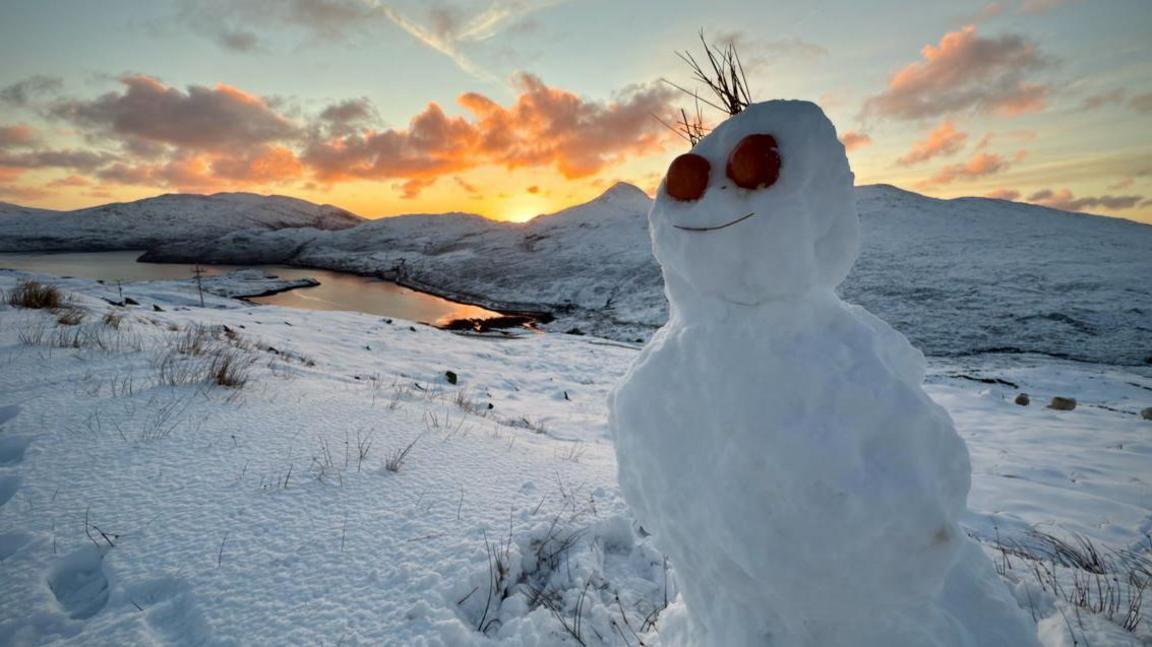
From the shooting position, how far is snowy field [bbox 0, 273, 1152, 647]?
1.93 m

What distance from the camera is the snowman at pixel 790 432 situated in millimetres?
1337

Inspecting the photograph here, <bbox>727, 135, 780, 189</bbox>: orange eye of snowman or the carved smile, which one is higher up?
<bbox>727, 135, 780, 189</bbox>: orange eye of snowman

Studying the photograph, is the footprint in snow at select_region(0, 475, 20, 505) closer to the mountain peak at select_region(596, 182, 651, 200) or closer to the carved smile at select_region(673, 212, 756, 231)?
the carved smile at select_region(673, 212, 756, 231)

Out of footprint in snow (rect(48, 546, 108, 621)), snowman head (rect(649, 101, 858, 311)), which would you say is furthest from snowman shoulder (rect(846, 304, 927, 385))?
footprint in snow (rect(48, 546, 108, 621))

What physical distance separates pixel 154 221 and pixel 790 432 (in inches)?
4069

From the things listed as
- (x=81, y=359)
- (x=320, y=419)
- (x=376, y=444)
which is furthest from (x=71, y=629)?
(x=81, y=359)

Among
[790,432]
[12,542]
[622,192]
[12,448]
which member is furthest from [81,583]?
[622,192]

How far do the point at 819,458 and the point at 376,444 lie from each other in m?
3.28

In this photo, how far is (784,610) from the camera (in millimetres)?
1504

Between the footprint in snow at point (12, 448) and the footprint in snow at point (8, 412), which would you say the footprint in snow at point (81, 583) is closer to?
the footprint in snow at point (12, 448)

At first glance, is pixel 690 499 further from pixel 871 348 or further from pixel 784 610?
pixel 871 348

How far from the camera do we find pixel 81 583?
6.37 ft

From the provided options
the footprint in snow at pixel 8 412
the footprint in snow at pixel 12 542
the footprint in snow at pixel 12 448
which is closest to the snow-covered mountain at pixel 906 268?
the footprint in snow at pixel 8 412

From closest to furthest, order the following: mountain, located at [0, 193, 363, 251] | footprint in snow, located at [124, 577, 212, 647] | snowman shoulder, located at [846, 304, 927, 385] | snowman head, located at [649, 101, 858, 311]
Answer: snowman head, located at [649, 101, 858, 311] < snowman shoulder, located at [846, 304, 927, 385] < footprint in snow, located at [124, 577, 212, 647] < mountain, located at [0, 193, 363, 251]
